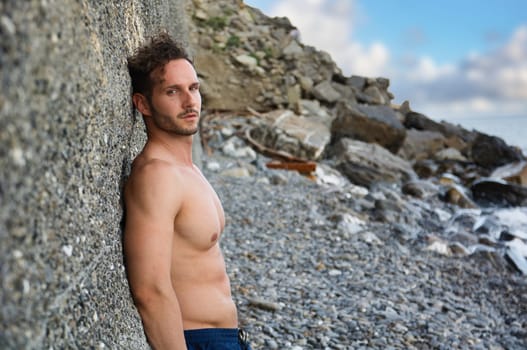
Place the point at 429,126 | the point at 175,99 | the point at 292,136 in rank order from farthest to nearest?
the point at 429,126 → the point at 292,136 → the point at 175,99

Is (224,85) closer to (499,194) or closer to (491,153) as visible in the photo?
(499,194)

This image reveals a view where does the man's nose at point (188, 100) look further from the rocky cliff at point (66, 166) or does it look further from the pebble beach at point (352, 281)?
the pebble beach at point (352, 281)

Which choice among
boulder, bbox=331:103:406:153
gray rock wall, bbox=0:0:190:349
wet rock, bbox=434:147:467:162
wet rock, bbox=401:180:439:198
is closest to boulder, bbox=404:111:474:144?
wet rock, bbox=434:147:467:162

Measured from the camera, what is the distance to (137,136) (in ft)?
8.01

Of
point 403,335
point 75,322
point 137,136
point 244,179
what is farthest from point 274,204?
point 75,322

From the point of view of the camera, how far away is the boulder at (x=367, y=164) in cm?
1049

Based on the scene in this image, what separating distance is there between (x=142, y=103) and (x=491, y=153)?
14.5 m

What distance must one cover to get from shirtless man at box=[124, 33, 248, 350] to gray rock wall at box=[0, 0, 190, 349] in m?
0.07

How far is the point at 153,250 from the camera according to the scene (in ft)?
6.20

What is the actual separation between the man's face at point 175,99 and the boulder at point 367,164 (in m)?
8.37

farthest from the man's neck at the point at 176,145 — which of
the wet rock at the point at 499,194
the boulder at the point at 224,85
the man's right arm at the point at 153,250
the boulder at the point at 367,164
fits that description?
the boulder at the point at 224,85

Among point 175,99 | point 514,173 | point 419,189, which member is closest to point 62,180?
point 175,99

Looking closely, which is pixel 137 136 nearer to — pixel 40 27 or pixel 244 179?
pixel 40 27

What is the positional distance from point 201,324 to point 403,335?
226cm
